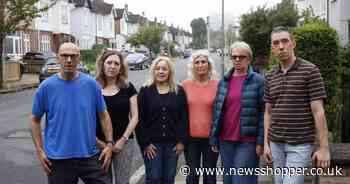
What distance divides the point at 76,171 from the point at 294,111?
6.33 feet

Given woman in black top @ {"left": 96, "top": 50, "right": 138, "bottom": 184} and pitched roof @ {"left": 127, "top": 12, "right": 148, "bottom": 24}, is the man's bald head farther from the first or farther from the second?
pitched roof @ {"left": 127, "top": 12, "right": 148, "bottom": 24}

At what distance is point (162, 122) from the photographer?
5211 mm

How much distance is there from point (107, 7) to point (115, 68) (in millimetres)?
77284

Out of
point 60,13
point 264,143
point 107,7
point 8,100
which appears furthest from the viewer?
point 107,7

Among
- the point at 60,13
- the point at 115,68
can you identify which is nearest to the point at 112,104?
the point at 115,68

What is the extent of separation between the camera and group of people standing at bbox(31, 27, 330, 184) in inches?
169

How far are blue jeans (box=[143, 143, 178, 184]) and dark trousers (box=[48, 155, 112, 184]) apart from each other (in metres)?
0.75

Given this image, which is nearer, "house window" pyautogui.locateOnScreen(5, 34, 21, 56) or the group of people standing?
the group of people standing

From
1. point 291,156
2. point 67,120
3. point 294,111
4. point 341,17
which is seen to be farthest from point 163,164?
point 341,17

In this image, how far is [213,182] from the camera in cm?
548

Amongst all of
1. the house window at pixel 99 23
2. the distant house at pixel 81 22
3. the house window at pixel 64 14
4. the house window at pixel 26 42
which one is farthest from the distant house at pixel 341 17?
the house window at pixel 99 23

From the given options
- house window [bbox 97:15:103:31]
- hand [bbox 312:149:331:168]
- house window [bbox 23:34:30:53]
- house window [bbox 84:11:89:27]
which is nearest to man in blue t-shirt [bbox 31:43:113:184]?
hand [bbox 312:149:331:168]

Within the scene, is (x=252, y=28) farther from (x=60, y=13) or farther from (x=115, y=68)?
(x=60, y=13)

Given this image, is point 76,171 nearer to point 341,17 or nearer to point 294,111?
point 294,111
